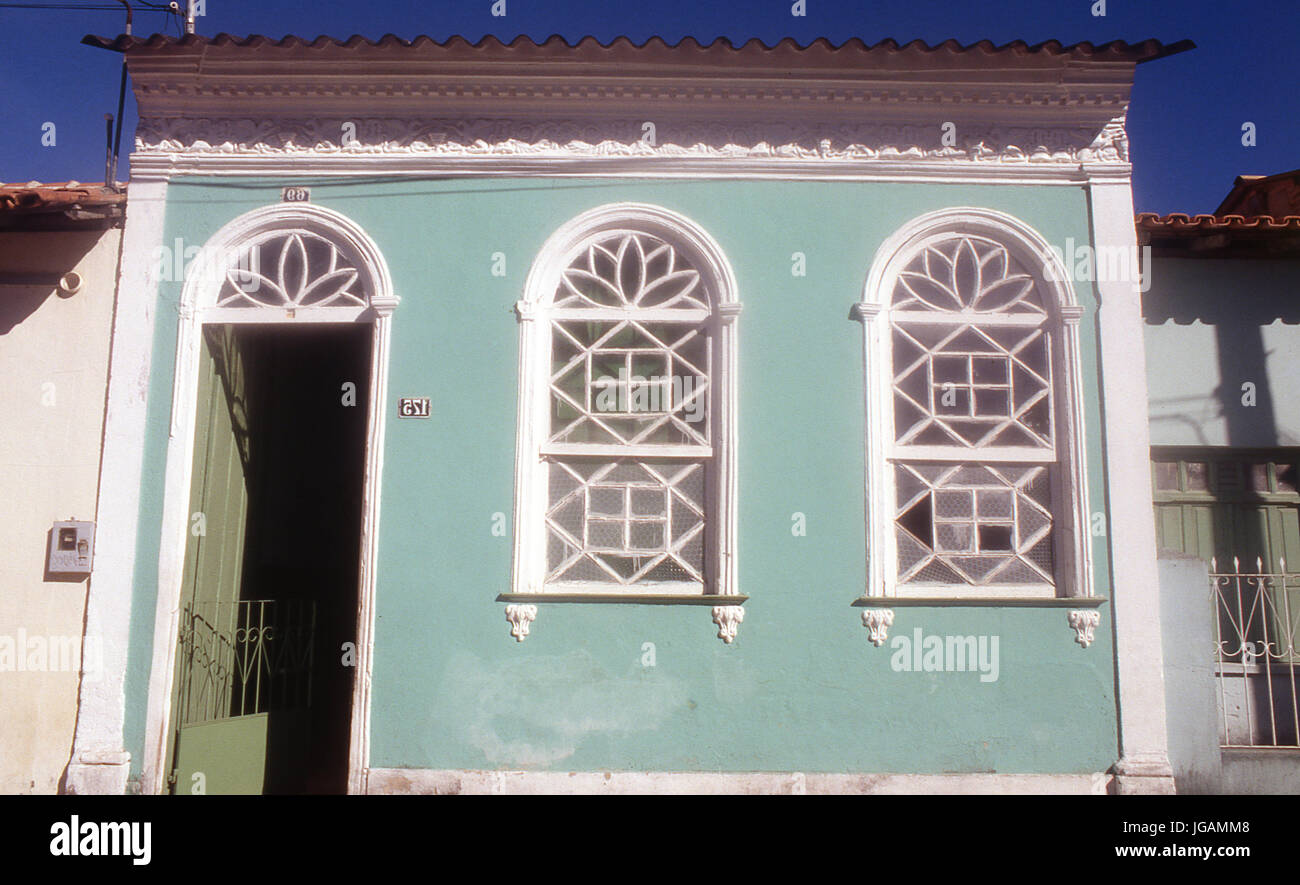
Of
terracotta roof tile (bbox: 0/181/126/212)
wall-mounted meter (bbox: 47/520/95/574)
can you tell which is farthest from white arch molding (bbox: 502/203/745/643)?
terracotta roof tile (bbox: 0/181/126/212)

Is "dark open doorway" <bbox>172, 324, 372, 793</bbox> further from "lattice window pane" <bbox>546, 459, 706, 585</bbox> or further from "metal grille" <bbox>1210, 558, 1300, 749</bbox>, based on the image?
"metal grille" <bbox>1210, 558, 1300, 749</bbox>

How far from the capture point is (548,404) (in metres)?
5.36

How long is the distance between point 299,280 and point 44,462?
175 centimetres

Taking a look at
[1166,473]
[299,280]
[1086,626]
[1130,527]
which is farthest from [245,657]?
[1166,473]

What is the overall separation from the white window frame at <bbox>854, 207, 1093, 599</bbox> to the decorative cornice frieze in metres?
0.45

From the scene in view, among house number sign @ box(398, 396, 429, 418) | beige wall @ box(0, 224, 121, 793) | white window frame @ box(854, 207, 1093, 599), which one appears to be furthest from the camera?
house number sign @ box(398, 396, 429, 418)

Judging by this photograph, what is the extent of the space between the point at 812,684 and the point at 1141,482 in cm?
218

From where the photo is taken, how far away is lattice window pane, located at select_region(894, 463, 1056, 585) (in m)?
5.22

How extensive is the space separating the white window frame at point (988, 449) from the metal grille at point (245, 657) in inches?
143

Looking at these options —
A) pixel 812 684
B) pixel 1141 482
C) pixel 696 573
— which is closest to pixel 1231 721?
pixel 1141 482

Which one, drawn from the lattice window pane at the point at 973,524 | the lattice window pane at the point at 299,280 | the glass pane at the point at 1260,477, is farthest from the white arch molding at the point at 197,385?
the glass pane at the point at 1260,477

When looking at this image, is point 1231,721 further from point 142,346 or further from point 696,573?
point 142,346

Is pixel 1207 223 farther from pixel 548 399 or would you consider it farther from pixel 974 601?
pixel 548 399

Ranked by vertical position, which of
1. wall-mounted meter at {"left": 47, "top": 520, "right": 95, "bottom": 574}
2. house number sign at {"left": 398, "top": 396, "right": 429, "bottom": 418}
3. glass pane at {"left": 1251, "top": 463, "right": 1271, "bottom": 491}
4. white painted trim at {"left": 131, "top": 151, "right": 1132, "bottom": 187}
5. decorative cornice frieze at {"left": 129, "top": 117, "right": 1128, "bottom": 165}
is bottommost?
wall-mounted meter at {"left": 47, "top": 520, "right": 95, "bottom": 574}
